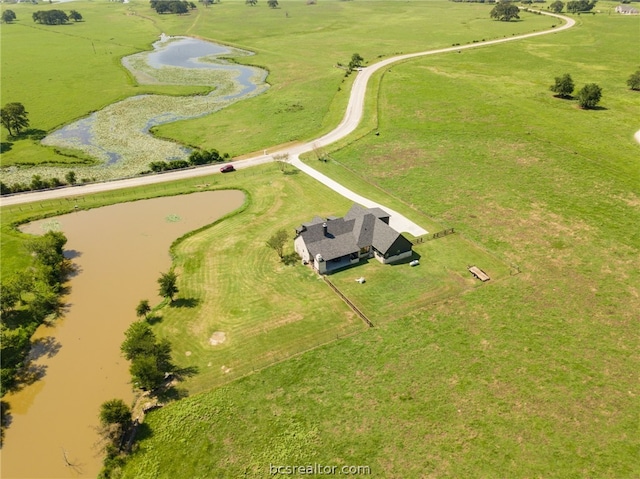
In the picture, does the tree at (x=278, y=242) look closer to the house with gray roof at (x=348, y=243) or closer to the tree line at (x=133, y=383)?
the house with gray roof at (x=348, y=243)

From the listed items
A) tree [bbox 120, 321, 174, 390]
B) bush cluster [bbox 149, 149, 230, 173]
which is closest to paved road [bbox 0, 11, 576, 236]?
bush cluster [bbox 149, 149, 230, 173]

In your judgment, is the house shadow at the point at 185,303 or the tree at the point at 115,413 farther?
the house shadow at the point at 185,303

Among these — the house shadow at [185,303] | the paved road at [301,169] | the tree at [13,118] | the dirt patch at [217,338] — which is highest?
the tree at [13,118]

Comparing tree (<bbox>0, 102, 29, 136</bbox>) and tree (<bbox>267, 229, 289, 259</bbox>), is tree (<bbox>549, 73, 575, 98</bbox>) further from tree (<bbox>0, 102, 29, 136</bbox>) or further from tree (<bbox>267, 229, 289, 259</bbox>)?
tree (<bbox>0, 102, 29, 136</bbox>)

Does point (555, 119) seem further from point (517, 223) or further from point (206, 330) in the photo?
point (206, 330)

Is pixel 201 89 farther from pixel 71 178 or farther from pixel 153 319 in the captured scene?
pixel 153 319

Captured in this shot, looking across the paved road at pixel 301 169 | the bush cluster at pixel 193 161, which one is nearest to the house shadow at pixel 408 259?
the paved road at pixel 301 169

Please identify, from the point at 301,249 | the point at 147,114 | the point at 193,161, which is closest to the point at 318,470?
the point at 301,249
